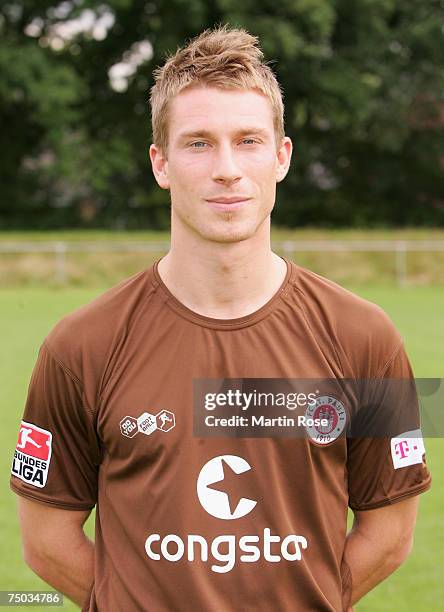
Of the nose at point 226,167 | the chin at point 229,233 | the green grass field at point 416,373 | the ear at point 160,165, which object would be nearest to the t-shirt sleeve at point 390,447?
the chin at point 229,233

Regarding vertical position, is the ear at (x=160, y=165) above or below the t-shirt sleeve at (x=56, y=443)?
above

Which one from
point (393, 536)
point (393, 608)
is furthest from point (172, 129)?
point (393, 608)

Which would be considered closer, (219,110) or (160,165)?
(219,110)

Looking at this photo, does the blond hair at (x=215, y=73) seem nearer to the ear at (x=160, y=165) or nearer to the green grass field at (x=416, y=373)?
the ear at (x=160, y=165)

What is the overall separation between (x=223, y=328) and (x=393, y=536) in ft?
2.75

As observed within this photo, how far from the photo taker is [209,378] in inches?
95.5

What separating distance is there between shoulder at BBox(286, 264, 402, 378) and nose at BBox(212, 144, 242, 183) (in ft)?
1.21

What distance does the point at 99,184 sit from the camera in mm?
33500

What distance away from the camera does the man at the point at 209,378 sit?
2377 mm

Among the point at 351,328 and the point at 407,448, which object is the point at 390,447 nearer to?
the point at 407,448

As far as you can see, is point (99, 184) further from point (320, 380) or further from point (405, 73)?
point (320, 380)

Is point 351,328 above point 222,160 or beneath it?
beneath

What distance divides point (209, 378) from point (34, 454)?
1.83 feet

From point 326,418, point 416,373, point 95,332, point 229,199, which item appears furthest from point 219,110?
point 416,373
